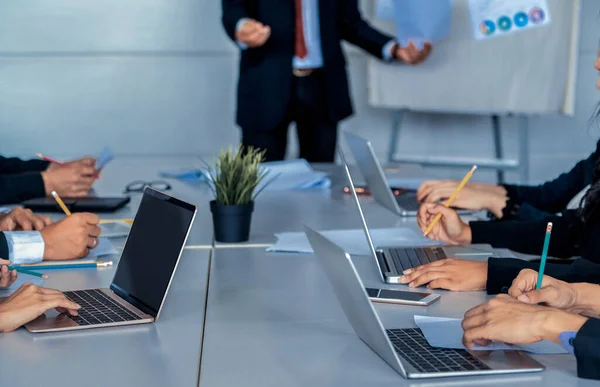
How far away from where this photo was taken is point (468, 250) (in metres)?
2.05

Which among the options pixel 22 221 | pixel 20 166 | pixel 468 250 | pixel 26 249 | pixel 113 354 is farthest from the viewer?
pixel 20 166

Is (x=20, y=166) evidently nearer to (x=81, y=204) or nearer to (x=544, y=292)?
(x=81, y=204)

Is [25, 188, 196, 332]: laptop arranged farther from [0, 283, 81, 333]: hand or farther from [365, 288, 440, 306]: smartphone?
[365, 288, 440, 306]: smartphone

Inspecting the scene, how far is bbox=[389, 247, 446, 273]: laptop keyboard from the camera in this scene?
184 cm

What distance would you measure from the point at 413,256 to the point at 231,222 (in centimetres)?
49

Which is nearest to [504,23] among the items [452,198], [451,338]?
[452,198]

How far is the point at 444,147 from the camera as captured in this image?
5535mm

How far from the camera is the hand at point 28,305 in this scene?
142 cm

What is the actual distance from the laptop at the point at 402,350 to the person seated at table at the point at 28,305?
1.52 feet

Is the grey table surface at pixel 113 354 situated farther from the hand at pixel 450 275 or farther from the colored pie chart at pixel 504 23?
the colored pie chart at pixel 504 23

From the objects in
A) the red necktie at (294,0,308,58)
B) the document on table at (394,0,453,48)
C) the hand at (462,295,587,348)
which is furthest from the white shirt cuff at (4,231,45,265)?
the document on table at (394,0,453,48)

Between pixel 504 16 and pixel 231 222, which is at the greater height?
pixel 504 16

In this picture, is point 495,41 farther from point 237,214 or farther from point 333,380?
point 333,380

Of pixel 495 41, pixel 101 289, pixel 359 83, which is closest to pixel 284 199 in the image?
pixel 101 289
